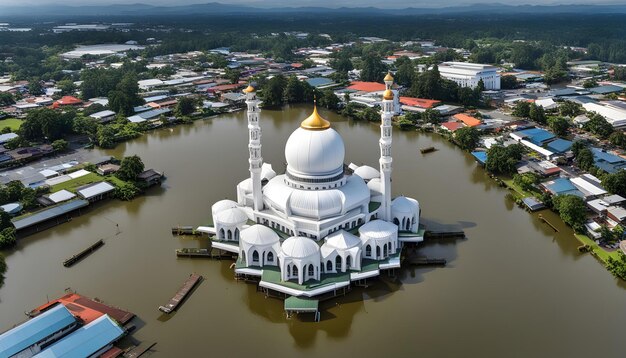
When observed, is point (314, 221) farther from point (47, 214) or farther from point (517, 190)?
point (47, 214)

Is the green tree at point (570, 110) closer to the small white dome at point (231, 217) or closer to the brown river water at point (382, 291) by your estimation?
the brown river water at point (382, 291)

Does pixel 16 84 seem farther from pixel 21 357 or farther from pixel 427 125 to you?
pixel 21 357

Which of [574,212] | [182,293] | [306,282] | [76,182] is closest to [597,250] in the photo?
[574,212]

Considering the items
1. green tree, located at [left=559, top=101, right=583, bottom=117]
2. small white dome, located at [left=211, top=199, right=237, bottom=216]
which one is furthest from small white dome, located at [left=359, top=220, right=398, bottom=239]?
green tree, located at [left=559, top=101, right=583, bottom=117]

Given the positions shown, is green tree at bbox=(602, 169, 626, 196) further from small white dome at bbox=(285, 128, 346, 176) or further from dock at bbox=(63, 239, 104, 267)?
dock at bbox=(63, 239, 104, 267)

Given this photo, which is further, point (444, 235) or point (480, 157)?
point (480, 157)

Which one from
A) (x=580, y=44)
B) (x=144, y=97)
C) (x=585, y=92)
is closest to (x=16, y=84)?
(x=144, y=97)
